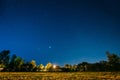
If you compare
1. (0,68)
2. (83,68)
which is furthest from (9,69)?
(83,68)

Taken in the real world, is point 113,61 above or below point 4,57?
below

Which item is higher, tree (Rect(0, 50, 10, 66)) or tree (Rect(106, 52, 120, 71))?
tree (Rect(0, 50, 10, 66))

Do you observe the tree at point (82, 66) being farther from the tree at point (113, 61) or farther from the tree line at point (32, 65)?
the tree at point (113, 61)

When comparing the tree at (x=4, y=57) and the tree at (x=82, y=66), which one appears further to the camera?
the tree at (x=82, y=66)

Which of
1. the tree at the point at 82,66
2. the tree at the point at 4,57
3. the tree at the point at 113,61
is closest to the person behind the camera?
the tree at the point at 113,61

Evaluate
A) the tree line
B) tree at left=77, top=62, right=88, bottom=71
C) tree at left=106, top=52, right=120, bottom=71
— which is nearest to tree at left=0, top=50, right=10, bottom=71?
the tree line

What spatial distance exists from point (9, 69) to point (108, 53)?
39.7 metres

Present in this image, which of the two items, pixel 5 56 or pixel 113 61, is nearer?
pixel 113 61

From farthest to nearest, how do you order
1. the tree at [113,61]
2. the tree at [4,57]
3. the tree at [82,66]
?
the tree at [82,66] → the tree at [4,57] → the tree at [113,61]

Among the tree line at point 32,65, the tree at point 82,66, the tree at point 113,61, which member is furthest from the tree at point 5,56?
the tree at point 113,61

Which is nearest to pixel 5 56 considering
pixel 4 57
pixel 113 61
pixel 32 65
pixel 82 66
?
pixel 4 57

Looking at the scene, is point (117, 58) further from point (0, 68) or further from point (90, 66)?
point (0, 68)

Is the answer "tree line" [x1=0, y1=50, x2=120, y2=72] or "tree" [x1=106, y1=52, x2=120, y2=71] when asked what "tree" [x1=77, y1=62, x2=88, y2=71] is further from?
"tree" [x1=106, y1=52, x2=120, y2=71]

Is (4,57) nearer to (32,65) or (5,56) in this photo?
(5,56)
